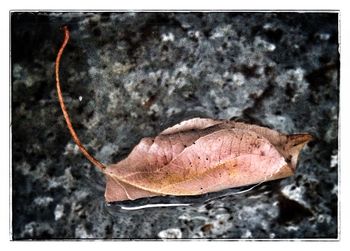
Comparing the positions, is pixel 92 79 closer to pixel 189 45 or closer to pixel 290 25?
pixel 189 45

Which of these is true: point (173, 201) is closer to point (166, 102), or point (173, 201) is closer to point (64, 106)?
point (166, 102)

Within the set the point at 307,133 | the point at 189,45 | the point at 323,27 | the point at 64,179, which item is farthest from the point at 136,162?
the point at 323,27

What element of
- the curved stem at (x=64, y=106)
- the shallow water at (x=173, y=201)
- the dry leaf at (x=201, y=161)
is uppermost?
the curved stem at (x=64, y=106)

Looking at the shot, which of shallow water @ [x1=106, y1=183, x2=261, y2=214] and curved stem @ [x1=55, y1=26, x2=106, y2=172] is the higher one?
curved stem @ [x1=55, y1=26, x2=106, y2=172]

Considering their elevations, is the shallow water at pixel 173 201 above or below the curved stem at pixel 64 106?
below

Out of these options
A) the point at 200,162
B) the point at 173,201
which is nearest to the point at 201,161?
the point at 200,162

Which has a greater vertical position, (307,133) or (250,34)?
(250,34)
